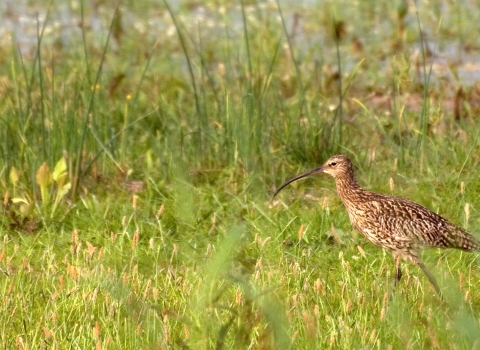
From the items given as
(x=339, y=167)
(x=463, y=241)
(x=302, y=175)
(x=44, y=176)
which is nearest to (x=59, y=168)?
(x=44, y=176)

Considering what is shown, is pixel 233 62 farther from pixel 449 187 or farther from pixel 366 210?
pixel 366 210

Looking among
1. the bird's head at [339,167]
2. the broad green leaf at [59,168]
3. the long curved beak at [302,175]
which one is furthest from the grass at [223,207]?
the bird's head at [339,167]

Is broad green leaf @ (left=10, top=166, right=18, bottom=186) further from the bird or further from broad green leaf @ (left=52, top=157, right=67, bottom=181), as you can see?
the bird

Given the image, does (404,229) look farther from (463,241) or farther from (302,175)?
(302,175)

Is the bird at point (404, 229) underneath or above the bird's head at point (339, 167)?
underneath

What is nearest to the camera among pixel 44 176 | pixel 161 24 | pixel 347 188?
pixel 347 188

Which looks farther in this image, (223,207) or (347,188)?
(223,207)

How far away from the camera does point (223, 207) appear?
21.6ft

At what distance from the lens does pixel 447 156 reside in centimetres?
715

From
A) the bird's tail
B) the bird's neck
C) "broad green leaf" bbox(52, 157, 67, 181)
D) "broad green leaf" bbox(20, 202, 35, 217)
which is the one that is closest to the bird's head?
the bird's neck

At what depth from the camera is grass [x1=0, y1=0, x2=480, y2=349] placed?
14.8 feet

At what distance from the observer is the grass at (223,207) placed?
452cm

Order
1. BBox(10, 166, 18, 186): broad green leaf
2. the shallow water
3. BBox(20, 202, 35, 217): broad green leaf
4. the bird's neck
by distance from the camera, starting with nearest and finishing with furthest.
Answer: the bird's neck, BBox(20, 202, 35, 217): broad green leaf, BBox(10, 166, 18, 186): broad green leaf, the shallow water

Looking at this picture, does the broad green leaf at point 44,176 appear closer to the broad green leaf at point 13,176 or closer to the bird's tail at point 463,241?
the broad green leaf at point 13,176
